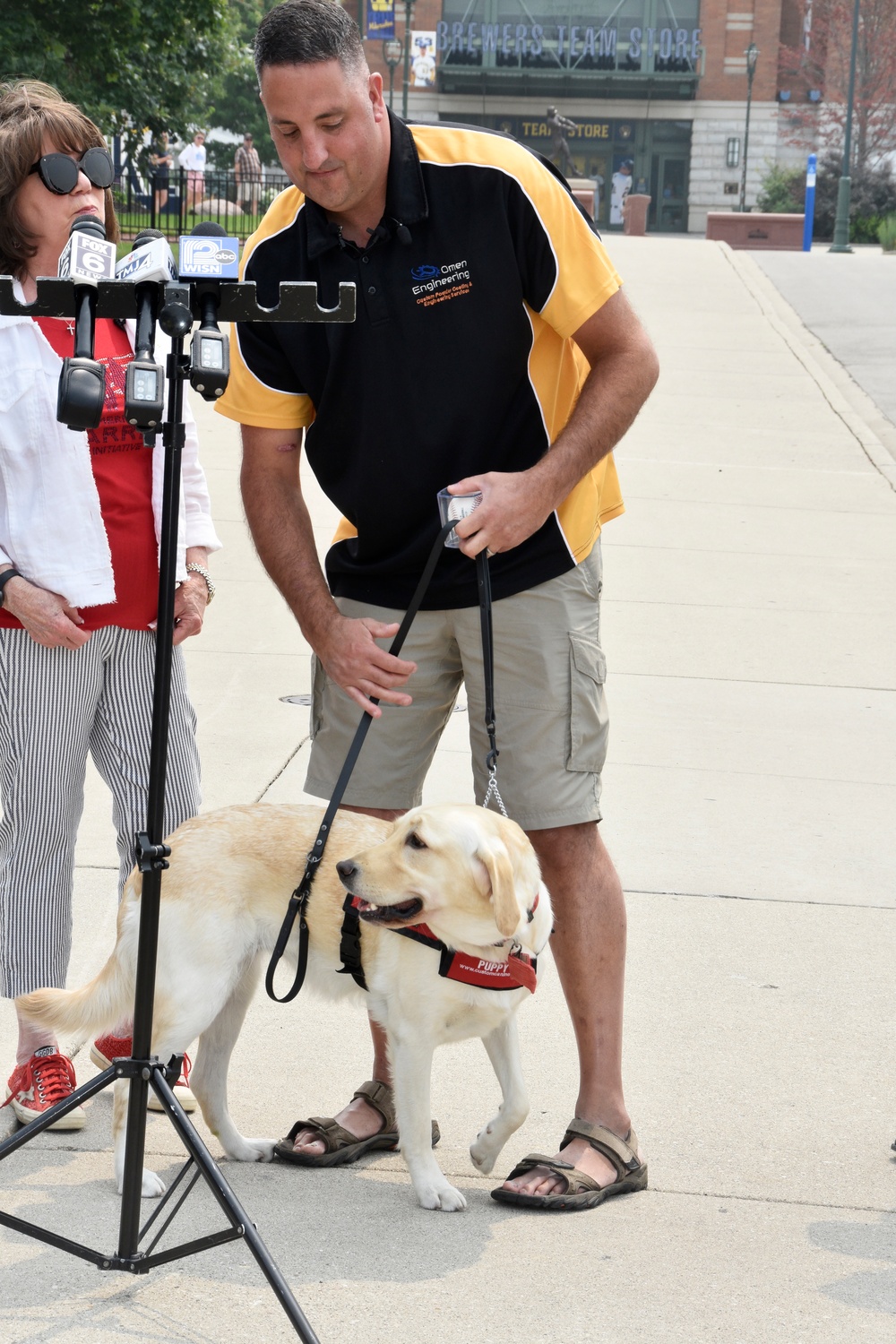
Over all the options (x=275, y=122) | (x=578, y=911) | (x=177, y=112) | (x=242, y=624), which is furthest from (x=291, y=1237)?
(x=177, y=112)

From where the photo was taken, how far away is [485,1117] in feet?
11.1

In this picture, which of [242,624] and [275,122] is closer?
[275,122]

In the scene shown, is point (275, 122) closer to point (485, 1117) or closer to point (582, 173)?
point (485, 1117)

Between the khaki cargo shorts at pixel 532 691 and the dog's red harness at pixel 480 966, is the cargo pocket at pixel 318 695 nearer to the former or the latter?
the khaki cargo shorts at pixel 532 691

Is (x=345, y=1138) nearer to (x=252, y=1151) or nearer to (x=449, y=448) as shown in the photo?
(x=252, y=1151)

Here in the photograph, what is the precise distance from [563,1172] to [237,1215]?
828mm

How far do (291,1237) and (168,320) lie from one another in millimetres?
1776

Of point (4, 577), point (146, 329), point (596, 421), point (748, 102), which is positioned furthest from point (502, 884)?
point (748, 102)

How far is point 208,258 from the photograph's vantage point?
2.38 m

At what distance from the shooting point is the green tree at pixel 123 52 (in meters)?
16.9

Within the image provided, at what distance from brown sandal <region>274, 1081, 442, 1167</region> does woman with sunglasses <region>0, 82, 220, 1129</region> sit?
1.75 feet

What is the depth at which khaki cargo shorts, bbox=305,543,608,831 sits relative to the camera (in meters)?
3.14

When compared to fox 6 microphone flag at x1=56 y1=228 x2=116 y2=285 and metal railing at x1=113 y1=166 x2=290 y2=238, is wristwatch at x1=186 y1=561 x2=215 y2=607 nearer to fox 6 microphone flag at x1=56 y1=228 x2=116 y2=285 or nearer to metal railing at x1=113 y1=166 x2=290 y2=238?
fox 6 microphone flag at x1=56 y1=228 x2=116 y2=285

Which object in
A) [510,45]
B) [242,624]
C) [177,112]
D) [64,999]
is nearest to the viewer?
[64,999]
